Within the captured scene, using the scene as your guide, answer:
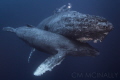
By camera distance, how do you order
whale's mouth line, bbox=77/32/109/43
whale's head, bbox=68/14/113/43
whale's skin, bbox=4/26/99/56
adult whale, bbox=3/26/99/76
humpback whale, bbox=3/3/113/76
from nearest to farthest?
whale's head, bbox=68/14/113/43
humpback whale, bbox=3/3/113/76
whale's mouth line, bbox=77/32/109/43
adult whale, bbox=3/26/99/76
whale's skin, bbox=4/26/99/56

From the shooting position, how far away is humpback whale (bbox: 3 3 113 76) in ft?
23.7

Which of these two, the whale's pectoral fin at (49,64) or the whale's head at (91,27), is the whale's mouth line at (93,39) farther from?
the whale's pectoral fin at (49,64)

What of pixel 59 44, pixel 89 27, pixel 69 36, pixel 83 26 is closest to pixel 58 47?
pixel 59 44

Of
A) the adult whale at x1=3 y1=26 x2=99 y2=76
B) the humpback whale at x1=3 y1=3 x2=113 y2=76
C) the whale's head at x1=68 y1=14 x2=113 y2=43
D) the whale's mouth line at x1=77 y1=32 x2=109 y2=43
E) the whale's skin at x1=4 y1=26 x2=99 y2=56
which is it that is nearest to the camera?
the whale's head at x1=68 y1=14 x2=113 y2=43

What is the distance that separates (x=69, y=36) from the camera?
8.48 m

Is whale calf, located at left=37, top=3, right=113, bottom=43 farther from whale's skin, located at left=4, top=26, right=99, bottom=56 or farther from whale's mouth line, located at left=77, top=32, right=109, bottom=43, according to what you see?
whale's skin, located at left=4, top=26, right=99, bottom=56

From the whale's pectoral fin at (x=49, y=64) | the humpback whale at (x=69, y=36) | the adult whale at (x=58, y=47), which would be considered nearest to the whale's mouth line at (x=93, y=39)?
the humpback whale at (x=69, y=36)

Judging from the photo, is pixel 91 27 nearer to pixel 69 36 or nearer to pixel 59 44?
pixel 69 36

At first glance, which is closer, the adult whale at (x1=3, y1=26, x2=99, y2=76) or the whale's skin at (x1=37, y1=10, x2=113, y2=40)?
the whale's skin at (x1=37, y1=10, x2=113, y2=40)

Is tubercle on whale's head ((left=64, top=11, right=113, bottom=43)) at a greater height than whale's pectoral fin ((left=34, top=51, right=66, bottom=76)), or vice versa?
tubercle on whale's head ((left=64, top=11, right=113, bottom=43))

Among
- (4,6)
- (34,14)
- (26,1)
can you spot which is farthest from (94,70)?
(4,6)

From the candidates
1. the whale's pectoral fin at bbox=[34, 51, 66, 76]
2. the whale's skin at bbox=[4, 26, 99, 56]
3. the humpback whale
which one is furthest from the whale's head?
the whale's pectoral fin at bbox=[34, 51, 66, 76]

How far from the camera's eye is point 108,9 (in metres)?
24.8

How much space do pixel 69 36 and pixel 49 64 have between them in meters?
2.08
